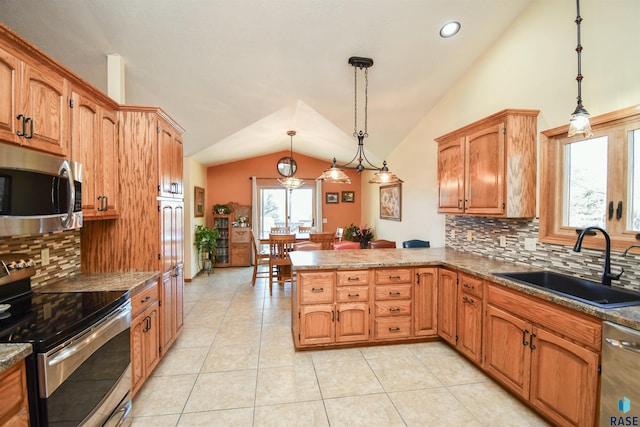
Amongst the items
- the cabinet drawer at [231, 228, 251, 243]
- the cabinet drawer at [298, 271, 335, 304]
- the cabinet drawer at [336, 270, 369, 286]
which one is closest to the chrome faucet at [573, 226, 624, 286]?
the cabinet drawer at [336, 270, 369, 286]

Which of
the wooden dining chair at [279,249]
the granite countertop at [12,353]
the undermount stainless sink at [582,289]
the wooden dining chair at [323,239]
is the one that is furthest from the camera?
the wooden dining chair at [323,239]

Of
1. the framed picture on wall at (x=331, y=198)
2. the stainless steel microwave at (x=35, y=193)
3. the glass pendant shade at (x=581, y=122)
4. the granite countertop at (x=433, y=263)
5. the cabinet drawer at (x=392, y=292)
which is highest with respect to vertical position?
the glass pendant shade at (x=581, y=122)

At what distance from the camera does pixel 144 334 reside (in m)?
2.08

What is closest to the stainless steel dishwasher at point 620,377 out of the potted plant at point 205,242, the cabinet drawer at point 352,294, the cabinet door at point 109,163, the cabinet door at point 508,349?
the cabinet door at point 508,349

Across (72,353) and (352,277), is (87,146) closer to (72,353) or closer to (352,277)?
(72,353)

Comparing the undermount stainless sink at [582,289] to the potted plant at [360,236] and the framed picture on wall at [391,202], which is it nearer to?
Answer: the framed picture on wall at [391,202]

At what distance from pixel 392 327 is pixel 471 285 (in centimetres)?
85

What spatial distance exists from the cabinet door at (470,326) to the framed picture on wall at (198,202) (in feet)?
16.4

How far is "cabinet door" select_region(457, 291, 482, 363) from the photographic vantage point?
229 cm

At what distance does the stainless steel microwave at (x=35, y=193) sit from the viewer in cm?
124

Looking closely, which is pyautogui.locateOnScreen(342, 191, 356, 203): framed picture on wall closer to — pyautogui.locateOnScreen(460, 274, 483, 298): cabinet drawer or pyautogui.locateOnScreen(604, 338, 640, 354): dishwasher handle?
pyautogui.locateOnScreen(460, 274, 483, 298): cabinet drawer

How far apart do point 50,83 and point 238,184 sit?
5.46 meters

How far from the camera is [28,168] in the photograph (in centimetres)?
133

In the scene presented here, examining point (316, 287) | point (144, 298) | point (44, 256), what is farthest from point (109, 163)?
point (316, 287)
